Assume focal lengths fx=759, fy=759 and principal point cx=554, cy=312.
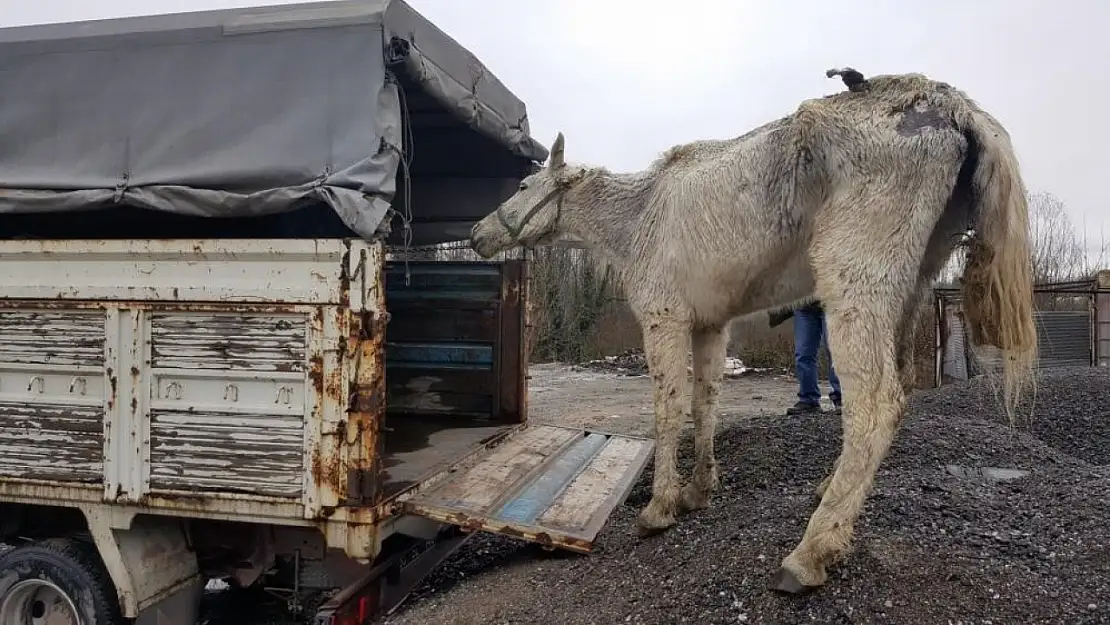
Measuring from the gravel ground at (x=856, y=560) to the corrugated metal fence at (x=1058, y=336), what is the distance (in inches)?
267

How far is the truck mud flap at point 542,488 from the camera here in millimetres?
3877

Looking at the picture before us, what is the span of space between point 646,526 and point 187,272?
112 inches

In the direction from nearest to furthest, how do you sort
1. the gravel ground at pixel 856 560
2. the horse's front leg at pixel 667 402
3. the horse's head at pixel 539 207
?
1. the gravel ground at pixel 856 560
2. the horse's front leg at pixel 667 402
3. the horse's head at pixel 539 207

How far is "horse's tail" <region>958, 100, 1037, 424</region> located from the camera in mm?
3521

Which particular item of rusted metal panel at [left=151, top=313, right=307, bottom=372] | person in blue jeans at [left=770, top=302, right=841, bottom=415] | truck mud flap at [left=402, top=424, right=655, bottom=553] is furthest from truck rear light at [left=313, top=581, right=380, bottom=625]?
person in blue jeans at [left=770, top=302, right=841, bottom=415]

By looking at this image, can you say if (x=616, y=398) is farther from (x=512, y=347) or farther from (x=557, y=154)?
(x=557, y=154)

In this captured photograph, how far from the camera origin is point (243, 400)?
3.59 metres

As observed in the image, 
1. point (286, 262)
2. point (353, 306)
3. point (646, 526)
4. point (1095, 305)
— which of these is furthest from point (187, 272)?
point (1095, 305)

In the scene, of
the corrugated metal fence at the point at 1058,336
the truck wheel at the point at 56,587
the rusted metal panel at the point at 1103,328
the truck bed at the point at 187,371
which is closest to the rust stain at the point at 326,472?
the truck bed at the point at 187,371

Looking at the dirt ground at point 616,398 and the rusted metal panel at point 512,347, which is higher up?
the rusted metal panel at point 512,347

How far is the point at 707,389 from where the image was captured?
5.21 meters

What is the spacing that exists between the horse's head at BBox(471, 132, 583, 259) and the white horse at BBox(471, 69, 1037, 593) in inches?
29.2

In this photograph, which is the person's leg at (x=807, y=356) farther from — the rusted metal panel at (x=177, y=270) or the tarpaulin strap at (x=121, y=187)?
the tarpaulin strap at (x=121, y=187)

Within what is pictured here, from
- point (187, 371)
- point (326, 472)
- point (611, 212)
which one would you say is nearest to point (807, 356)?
point (611, 212)
